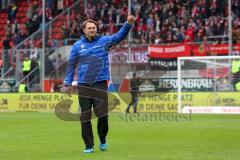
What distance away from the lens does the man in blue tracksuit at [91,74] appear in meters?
12.3

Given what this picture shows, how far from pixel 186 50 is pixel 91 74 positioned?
21.1 meters

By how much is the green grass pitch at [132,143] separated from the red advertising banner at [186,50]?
12.9 m

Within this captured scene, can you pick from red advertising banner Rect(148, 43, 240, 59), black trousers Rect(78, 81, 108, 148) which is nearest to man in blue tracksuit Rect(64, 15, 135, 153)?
black trousers Rect(78, 81, 108, 148)

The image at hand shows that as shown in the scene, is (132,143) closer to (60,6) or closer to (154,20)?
(154,20)

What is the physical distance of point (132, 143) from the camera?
47.4ft

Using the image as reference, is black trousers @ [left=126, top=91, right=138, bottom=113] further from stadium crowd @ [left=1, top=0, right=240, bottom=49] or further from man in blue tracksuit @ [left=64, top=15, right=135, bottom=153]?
man in blue tracksuit @ [left=64, top=15, right=135, bottom=153]

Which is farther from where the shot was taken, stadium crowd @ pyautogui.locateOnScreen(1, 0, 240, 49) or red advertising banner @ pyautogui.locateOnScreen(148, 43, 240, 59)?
stadium crowd @ pyautogui.locateOnScreen(1, 0, 240, 49)

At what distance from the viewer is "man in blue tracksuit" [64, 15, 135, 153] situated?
→ 485 inches

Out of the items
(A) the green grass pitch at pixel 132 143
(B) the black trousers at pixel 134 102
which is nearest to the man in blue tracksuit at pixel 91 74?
(A) the green grass pitch at pixel 132 143

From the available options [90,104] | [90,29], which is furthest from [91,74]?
[90,29]

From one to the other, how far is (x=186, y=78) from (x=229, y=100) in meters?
3.10

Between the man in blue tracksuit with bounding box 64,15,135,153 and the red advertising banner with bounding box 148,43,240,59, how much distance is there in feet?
67.5

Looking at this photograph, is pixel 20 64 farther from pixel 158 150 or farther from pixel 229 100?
pixel 158 150

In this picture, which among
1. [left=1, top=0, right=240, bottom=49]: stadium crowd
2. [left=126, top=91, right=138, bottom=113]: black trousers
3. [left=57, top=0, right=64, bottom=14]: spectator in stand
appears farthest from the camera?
[left=57, top=0, right=64, bottom=14]: spectator in stand
